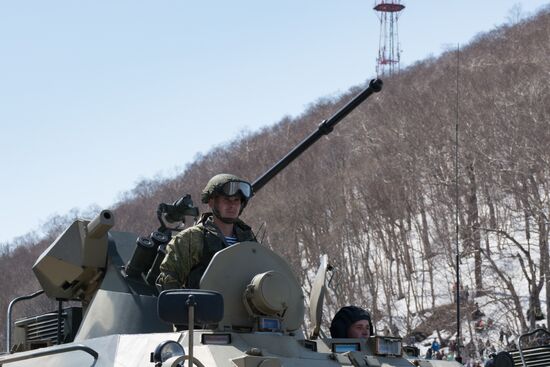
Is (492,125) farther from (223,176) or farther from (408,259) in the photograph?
(223,176)

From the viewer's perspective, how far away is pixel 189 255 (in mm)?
10820

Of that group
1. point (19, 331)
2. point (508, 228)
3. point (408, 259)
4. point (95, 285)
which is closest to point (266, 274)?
point (95, 285)

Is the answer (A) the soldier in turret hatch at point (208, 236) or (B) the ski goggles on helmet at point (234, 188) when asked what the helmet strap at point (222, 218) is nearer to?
(A) the soldier in turret hatch at point (208, 236)

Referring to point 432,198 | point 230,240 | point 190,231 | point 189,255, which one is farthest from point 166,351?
point 432,198

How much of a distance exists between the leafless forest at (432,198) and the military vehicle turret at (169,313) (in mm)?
30141

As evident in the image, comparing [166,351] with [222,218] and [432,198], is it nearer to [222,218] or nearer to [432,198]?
[222,218]

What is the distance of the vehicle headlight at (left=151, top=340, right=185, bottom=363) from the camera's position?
891 centimetres

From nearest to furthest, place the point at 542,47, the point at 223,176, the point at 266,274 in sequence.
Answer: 1. the point at 266,274
2. the point at 223,176
3. the point at 542,47

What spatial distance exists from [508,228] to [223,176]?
136 ft

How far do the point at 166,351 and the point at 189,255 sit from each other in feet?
6.40

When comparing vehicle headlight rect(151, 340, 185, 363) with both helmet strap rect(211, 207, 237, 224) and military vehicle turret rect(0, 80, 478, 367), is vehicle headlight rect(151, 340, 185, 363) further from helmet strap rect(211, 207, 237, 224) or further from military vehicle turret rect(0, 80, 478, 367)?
helmet strap rect(211, 207, 237, 224)

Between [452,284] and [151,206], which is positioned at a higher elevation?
[151,206]

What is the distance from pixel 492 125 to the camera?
A: 52312 mm

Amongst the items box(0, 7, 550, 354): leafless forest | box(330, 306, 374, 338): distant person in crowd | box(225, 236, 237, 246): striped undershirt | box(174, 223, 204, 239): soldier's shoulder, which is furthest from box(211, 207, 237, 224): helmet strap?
box(0, 7, 550, 354): leafless forest
